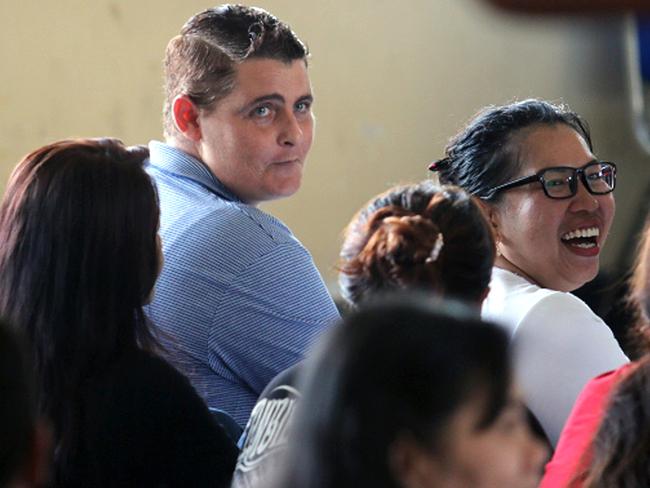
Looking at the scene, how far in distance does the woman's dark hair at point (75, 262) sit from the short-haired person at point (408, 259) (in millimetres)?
196

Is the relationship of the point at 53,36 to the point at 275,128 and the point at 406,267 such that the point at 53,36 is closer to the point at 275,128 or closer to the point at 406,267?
the point at 275,128

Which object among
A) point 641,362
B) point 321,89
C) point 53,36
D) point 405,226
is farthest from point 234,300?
point 321,89

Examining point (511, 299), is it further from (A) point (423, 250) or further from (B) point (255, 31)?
(B) point (255, 31)

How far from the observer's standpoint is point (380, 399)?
36.1 inches

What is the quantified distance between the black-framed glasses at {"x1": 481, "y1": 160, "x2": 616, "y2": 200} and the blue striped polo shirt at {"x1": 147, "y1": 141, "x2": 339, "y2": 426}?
42 centimetres

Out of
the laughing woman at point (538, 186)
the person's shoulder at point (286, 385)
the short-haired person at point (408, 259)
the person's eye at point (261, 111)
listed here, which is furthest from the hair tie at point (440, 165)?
the person's shoulder at point (286, 385)

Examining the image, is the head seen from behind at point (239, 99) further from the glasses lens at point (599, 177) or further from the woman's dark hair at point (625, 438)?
the woman's dark hair at point (625, 438)

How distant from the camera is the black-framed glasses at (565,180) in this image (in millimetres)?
1966

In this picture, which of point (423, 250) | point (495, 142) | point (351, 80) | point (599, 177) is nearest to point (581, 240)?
point (599, 177)

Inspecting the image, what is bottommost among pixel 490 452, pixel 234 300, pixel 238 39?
pixel 234 300

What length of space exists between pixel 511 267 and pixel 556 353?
331 mm

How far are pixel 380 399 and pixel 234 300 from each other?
813 mm

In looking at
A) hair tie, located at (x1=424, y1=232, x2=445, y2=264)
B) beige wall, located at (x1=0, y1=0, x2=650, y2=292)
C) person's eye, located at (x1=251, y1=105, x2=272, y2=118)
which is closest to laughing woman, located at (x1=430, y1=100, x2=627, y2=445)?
person's eye, located at (x1=251, y1=105, x2=272, y2=118)

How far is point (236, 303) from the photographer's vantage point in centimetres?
171
